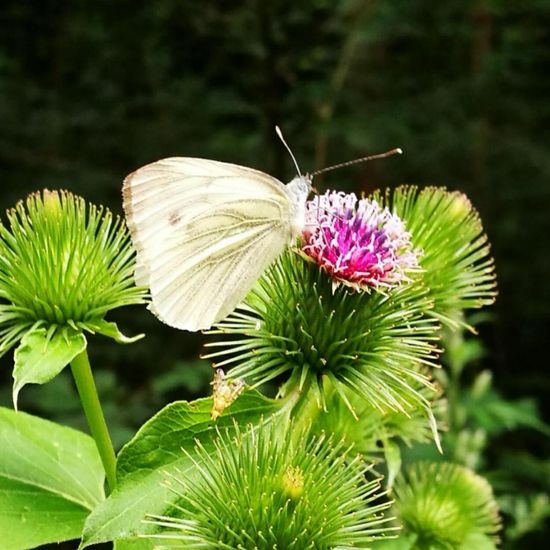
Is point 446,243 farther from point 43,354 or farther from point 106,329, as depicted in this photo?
point 43,354

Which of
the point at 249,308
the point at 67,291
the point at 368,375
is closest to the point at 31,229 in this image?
the point at 67,291

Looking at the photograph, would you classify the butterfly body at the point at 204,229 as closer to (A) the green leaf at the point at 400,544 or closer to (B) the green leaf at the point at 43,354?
(B) the green leaf at the point at 43,354

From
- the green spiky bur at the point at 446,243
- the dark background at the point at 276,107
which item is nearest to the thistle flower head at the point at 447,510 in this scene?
the green spiky bur at the point at 446,243

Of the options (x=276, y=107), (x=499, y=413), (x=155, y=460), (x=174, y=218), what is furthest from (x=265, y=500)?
(x=276, y=107)

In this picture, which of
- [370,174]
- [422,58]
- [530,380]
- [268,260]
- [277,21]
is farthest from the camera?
[422,58]

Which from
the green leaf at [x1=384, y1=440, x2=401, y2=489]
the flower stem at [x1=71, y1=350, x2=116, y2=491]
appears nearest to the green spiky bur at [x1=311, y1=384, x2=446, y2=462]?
the green leaf at [x1=384, y1=440, x2=401, y2=489]

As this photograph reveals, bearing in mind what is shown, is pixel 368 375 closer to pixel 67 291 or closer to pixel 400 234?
pixel 400 234
